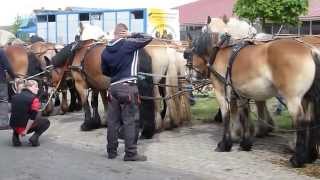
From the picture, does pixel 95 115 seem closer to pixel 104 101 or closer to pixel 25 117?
pixel 104 101

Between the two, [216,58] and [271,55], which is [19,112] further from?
[271,55]

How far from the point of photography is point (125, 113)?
847 centimetres

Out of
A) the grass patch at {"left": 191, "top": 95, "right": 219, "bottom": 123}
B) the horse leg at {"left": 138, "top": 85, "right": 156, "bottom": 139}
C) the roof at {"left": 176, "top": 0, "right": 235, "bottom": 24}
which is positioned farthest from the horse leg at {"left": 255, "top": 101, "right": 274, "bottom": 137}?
the roof at {"left": 176, "top": 0, "right": 235, "bottom": 24}

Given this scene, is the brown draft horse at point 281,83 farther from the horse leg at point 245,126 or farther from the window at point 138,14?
the window at point 138,14

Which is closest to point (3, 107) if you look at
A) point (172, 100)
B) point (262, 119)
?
point (172, 100)

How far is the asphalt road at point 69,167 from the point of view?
297 inches

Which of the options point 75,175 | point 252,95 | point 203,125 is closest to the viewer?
point 75,175

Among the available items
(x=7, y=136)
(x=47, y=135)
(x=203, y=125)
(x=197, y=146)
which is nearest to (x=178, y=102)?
(x=203, y=125)

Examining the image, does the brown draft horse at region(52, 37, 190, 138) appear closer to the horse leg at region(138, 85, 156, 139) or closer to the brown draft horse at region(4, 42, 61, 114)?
the horse leg at region(138, 85, 156, 139)

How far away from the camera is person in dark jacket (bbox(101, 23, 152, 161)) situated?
8469 millimetres

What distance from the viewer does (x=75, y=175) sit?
25.0 feet

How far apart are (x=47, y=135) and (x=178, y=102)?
2567 mm

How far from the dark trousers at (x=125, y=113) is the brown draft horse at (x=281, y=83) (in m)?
1.46

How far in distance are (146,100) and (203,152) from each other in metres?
1.71
